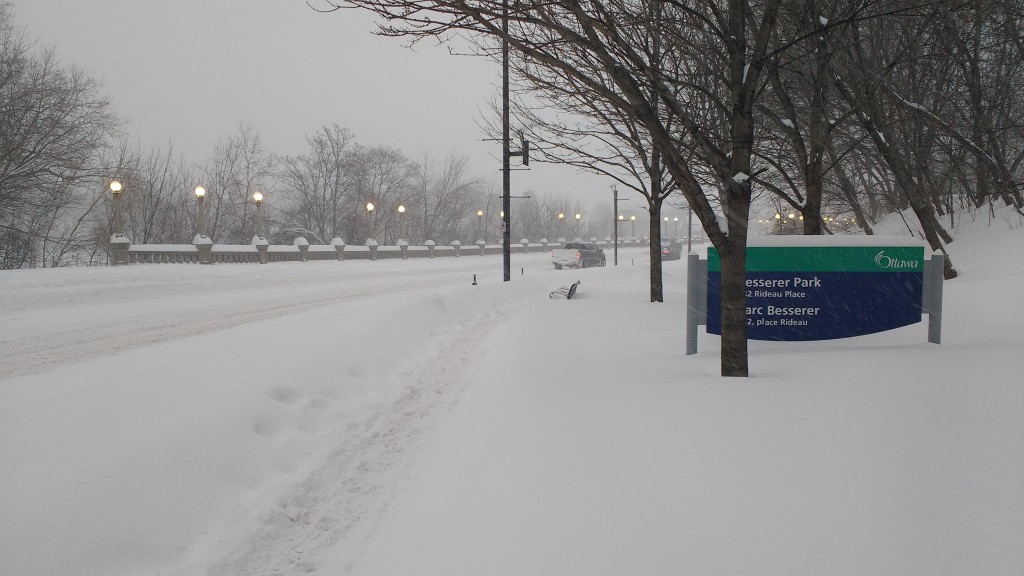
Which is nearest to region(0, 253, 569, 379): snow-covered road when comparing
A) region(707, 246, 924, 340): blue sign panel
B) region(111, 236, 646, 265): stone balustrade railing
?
region(111, 236, 646, 265): stone balustrade railing

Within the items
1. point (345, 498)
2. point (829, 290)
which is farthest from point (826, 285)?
point (345, 498)

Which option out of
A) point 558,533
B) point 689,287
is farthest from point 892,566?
point 689,287

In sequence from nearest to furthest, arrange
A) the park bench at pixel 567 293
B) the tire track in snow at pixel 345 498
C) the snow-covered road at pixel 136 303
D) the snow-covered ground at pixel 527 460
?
1. the snow-covered ground at pixel 527 460
2. the tire track in snow at pixel 345 498
3. the snow-covered road at pixel 136 303
4. the park bench at pixel 567 293

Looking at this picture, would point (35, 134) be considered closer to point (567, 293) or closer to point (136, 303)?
point (136, 303)

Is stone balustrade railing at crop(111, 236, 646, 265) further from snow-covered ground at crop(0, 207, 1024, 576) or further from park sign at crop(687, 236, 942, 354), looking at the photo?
park sign at crop(687, 236, 942, 354)

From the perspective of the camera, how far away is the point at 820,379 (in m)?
5.17

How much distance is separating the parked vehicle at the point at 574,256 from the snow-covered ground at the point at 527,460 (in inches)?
1092

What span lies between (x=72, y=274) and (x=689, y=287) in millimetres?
23448

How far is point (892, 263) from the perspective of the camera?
6957 mm

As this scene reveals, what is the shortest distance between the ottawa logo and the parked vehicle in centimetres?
2822

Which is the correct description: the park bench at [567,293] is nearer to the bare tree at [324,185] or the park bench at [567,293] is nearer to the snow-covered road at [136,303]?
the snow-covered road at [136,303]

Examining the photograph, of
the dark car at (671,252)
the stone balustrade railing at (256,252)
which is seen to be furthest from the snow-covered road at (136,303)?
the dark car at (671,252)

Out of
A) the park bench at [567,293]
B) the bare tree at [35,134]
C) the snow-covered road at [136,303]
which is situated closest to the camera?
the snow-covered road at [136,303]

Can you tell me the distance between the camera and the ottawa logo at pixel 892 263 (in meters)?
6.92
